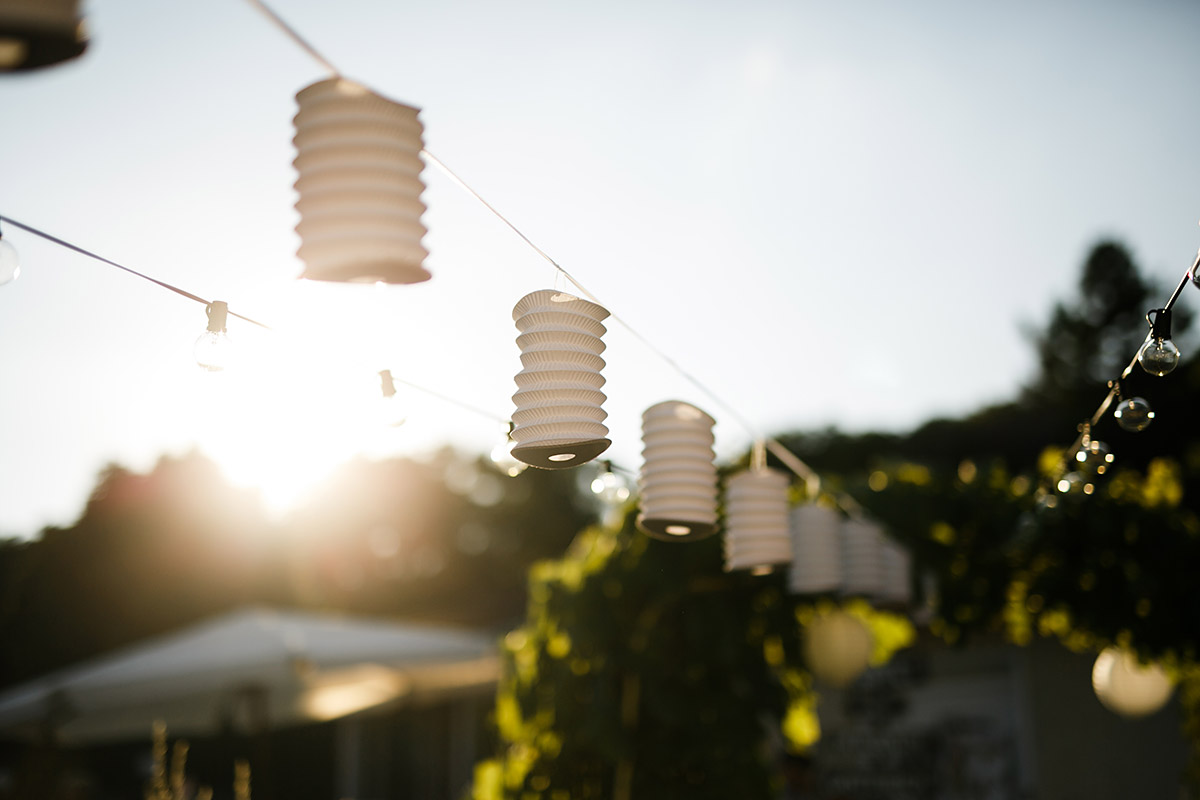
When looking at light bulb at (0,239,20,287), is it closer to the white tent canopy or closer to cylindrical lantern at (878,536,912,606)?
cylindrical lantern at (878,536,912,606)

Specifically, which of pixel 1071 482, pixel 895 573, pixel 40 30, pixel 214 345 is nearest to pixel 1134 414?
pixel 1071 482

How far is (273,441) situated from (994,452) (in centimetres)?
2088

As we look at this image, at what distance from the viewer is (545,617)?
5.95 metres

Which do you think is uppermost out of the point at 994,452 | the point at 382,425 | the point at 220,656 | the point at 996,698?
the point at 994,452

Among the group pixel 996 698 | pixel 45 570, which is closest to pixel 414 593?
pixel 45 570

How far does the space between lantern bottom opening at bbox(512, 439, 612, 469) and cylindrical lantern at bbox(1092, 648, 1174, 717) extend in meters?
4.24

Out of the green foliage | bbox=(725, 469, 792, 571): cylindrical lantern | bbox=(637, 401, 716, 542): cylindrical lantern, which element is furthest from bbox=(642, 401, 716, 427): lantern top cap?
the green foliage

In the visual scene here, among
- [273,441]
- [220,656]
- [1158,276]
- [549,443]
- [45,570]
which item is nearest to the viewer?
[549,443]

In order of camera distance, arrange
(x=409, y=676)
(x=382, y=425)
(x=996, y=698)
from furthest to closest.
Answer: (x=409, y=676) < (x=996, y=698) < (x=382, y=425)

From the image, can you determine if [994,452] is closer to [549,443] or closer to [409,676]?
[409,676]

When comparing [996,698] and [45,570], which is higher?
[45,570]

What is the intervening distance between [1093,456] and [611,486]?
2.14 m

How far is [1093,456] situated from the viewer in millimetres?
3967

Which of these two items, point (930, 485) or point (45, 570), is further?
point (45, 570)
